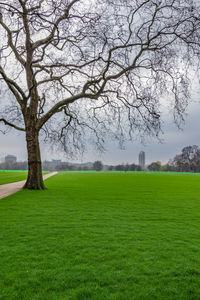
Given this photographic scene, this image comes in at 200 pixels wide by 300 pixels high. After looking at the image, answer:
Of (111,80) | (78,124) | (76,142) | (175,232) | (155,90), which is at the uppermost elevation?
(111,80)

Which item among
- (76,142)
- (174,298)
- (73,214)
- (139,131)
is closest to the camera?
(174,298)

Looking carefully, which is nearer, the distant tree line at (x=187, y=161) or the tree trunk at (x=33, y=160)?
the tree trunk at (x=33, y=160)

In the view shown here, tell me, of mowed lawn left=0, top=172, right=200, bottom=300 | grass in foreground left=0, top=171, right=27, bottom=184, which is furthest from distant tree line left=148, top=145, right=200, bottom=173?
mowed lawn left=0, top=172, right=200, bottom=300

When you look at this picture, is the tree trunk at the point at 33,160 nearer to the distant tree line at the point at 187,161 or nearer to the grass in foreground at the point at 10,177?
the grass in foreground at the point at 10,177

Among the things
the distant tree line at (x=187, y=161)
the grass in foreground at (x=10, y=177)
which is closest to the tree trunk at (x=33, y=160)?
the grass in foreground at (x=10, y=177)

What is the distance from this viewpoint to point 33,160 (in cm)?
1486

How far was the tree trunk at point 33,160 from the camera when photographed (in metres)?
14.8

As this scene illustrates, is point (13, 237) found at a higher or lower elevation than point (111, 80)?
lower

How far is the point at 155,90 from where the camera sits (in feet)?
41.6

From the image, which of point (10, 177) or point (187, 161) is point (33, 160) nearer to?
point (10, 177)

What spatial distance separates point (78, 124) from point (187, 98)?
7.33m

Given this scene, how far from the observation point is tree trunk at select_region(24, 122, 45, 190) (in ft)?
48.6

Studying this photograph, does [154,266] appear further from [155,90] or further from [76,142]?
[76,142]

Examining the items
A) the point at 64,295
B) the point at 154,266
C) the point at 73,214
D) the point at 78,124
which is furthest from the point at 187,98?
the point at 64,295
